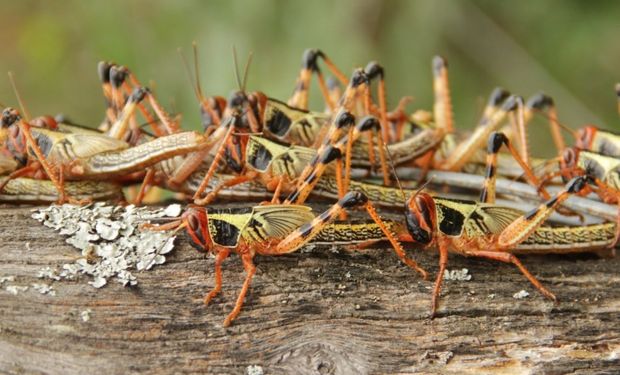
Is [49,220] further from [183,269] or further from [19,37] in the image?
[19,37]

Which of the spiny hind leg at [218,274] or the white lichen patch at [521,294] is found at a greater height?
the white lichen patch at [521,294]

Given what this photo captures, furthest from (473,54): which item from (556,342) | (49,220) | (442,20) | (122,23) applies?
(49,220)

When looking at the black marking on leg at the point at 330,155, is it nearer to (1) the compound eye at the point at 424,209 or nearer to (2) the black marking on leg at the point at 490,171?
(1) the compound eye at the point at 424,209

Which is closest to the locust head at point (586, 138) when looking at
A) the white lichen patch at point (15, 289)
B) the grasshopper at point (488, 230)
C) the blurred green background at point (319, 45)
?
the grasshopper at point (488, 230)

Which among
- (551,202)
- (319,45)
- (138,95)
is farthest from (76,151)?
(319,45)

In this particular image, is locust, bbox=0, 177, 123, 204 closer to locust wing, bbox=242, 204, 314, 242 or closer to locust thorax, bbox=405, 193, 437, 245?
locust wing, bbox=242, 204, 314, 242

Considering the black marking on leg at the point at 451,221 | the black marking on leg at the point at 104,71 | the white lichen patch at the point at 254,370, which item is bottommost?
the white lichen patch at the point at 254,370

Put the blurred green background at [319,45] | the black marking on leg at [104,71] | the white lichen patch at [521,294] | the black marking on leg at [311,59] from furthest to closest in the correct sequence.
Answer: the blurred green background at [319,45] < the black marking on leg at [311,59] < the black marking on leg at [104,71] < the white lichen patch at [521,294]

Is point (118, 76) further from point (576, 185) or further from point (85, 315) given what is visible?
point (576, 185)
